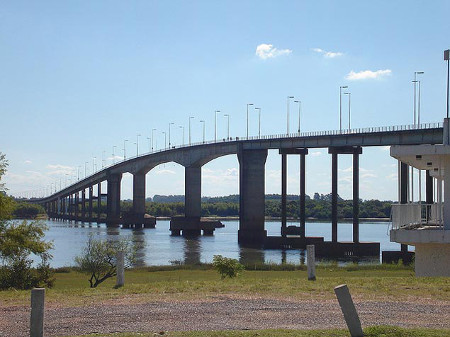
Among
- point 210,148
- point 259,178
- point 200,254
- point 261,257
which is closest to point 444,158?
point 261,257

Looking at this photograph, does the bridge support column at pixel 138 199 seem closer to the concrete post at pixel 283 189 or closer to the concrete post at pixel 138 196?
the concrete post at pixel 138 196

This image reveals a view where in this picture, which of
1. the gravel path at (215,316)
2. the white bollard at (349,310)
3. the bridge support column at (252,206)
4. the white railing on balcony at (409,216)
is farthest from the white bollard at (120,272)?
the bridge support column at (252,206)

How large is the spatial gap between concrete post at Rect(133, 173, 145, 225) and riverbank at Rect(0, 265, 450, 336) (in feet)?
433

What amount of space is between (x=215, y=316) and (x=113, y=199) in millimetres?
159522

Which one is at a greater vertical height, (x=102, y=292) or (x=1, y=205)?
(x=1, y=205)

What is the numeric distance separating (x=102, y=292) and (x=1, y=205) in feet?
41.1

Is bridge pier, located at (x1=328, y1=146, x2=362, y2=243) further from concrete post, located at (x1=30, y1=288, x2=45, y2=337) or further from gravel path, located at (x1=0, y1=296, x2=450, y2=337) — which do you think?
concrete post, located at (x1=30, y1=288, x2=45, y2=337)

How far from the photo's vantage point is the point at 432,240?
18.8 m

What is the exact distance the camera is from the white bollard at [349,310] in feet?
35.7

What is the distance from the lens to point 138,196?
15125cm

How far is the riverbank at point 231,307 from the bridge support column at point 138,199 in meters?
132

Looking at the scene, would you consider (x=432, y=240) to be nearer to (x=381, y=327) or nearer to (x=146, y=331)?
(x=381, y=327)

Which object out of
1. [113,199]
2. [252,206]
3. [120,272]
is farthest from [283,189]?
[113,199]

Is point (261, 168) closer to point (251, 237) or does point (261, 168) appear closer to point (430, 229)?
point (251, 237)
